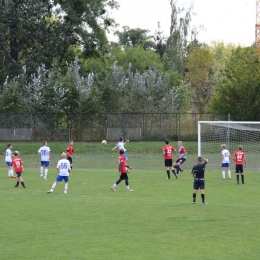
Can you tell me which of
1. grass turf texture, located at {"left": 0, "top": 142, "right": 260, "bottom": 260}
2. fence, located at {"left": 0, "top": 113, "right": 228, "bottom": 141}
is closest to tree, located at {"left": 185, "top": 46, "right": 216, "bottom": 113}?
fence, located at {"left": 0, "top": 113, "right": 228, "bottom": 141}

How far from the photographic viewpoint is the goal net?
4422cm

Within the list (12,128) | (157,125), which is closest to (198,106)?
(157,125)

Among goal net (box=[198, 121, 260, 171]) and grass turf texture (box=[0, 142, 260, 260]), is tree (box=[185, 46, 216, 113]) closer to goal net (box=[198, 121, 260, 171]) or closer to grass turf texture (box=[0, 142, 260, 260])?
goal net (box=[198, 121, 260, 171])

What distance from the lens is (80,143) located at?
59.3 metres

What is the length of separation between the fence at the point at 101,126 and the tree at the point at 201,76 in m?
27.4

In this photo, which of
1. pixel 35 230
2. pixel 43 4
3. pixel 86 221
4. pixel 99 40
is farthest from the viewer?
pixel 99 40

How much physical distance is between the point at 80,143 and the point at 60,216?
3909 centimetres

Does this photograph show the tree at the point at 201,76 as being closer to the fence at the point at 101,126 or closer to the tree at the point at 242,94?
the fence at the point at 101,126

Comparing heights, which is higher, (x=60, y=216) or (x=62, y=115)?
(x=62, y=115)

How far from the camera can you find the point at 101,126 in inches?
2429

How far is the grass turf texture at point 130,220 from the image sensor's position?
A: 14.9 meters

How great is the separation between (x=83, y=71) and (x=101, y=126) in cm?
1193

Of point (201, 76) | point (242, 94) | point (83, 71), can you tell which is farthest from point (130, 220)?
point (201, 76)

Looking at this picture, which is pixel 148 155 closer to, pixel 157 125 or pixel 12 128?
pixel 157 125
